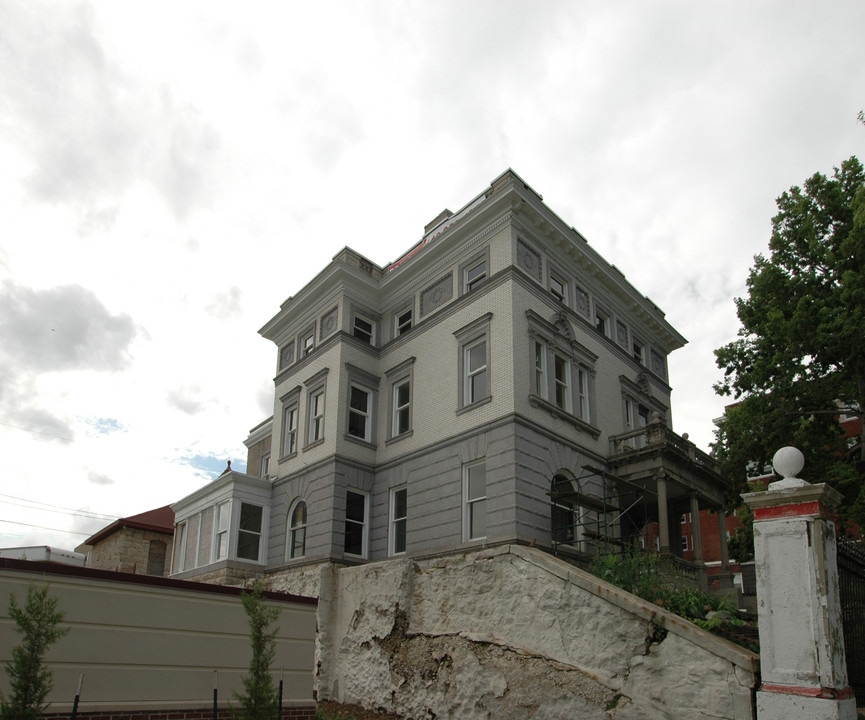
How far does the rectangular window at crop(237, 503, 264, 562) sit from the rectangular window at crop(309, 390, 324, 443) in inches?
139

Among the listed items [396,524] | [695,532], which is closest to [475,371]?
[396,524]

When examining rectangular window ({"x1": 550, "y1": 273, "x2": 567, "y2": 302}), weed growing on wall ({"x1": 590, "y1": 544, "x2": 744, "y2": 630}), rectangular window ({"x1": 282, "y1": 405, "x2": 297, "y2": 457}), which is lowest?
weed growing on wall ({"x1": 590, "y1": 544, "x2": 744, "y2": 630})

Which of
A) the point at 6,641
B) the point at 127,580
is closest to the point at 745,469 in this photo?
the point at 127,580

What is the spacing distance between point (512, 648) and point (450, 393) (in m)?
9.13

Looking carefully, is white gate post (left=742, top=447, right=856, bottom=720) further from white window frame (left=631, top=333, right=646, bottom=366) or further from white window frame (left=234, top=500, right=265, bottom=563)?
white window frame (left=234, top=500, right=265, bottom=563)

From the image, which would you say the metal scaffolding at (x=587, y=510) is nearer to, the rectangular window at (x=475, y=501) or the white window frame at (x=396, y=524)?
the rectangular window at (x=475, y=501)

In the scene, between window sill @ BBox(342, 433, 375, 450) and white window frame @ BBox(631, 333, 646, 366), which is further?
white window frame @ BBox(631, 333, 646, 366)

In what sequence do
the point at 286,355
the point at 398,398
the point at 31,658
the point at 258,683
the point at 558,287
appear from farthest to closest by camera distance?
the point at 286,355
the point at 398,398
the point at 558,287
the point at 258,683
the point at 31,658

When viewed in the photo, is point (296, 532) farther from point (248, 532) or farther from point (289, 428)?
point (289, 428)

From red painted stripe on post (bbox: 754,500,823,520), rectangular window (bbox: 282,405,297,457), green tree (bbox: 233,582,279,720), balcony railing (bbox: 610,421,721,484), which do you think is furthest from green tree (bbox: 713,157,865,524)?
green tree (bbox: 233,582,279,720)

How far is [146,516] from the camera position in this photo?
122 ft

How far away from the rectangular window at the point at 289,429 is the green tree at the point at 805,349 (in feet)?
49.5

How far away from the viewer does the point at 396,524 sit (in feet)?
75.3

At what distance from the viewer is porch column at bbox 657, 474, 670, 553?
19.8m
